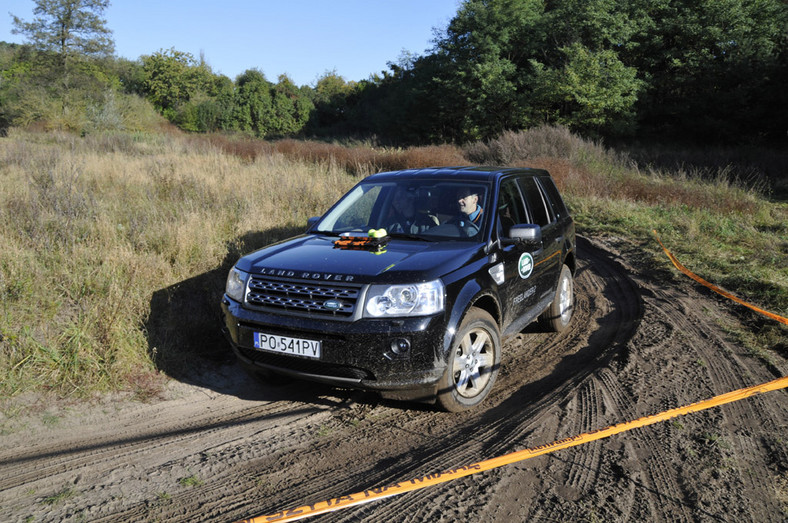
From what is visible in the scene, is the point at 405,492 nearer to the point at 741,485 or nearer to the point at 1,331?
the point at 741,485

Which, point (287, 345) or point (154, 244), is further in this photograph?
point (154, 244)

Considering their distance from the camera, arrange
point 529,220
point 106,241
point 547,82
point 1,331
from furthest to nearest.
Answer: point 547,82, point 106,241, point 529,220, point 1,331

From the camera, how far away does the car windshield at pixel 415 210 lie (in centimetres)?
476

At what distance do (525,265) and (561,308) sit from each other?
1431 mm

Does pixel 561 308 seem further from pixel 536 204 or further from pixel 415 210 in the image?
pixel 415 210

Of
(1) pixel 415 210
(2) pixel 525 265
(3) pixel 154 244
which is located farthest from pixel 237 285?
(3) pixel 154 244

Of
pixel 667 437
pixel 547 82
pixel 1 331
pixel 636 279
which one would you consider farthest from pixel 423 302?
pixel 547 82

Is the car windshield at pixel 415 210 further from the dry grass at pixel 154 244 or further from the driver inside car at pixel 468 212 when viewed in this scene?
the dry grass at pixel 154 244

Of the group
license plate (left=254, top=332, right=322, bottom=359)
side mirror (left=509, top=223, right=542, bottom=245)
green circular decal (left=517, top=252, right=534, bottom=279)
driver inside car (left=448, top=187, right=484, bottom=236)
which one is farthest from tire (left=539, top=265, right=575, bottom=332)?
license plate (left=254, top=332, right=322, bottom=359)

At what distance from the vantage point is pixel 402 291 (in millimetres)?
3730

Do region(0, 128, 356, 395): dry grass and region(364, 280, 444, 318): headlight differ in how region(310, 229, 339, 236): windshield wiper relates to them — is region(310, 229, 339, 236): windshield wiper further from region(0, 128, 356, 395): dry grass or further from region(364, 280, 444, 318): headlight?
region(0, 128, 356, 395): dry grass

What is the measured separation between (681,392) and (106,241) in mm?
6163

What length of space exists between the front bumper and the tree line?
30.6 m

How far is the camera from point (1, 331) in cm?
466
